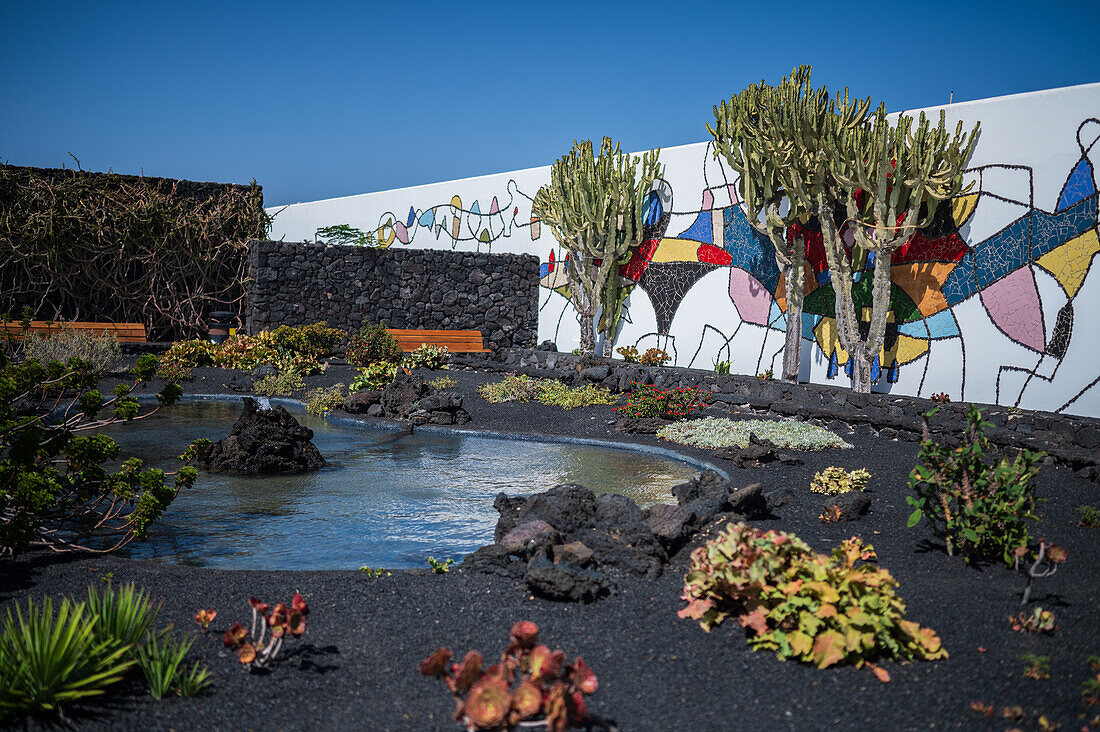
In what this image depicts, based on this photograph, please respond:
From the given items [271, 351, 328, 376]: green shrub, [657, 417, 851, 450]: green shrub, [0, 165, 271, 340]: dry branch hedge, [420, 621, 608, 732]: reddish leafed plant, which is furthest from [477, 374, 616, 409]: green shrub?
[420, 621, 608, 732]: reddish leafed plant

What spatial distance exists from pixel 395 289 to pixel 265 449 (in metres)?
9.98

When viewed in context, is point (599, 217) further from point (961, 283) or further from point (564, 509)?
point (564, 509)

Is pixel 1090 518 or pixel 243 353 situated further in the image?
pixel 243 353

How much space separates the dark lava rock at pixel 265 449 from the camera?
7492mm

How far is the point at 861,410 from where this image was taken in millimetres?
10062

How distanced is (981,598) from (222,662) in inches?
143

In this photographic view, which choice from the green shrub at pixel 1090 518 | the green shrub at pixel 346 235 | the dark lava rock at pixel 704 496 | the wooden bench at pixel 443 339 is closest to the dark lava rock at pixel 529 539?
the dark lava rock at pixel 704 496

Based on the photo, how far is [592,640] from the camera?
3539 mm

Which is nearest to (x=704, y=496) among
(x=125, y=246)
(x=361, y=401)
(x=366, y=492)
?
(x=366, y=492)

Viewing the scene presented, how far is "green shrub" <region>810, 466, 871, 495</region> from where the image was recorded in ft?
20.5

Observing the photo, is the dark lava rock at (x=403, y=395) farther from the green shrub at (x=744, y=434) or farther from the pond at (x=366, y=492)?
the green shrub at (x=744, y=434)

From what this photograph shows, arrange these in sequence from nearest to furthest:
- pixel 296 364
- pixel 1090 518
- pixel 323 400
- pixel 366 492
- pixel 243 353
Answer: pixel 1090 518 < pixel 366 492 < pixel 323 400 < pixel 296 364 < pixel 243 353

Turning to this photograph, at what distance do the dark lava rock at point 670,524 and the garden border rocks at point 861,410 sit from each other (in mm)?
4105

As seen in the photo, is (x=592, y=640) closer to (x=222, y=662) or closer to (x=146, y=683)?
(x=222, y=662)
